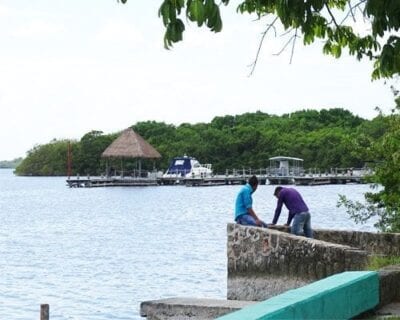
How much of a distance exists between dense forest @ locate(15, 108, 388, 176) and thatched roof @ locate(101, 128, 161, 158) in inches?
707

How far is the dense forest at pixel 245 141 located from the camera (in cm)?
14862

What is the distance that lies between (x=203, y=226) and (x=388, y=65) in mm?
57201

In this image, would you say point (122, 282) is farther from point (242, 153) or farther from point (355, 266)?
point (242, 153)

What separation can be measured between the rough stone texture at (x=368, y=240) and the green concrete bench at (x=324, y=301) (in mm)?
6577

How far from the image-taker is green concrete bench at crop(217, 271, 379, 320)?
22.7 ft

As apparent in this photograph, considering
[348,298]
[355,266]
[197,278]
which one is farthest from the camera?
[197,278]

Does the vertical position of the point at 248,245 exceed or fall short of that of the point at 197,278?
it exceeds it

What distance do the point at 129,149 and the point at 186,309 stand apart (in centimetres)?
11423

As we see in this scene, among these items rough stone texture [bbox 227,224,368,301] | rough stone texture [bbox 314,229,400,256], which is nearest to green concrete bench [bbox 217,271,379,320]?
rough stone texture [bbox 227,224,368,301]

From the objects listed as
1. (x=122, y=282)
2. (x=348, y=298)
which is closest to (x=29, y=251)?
(x=122, y=282)

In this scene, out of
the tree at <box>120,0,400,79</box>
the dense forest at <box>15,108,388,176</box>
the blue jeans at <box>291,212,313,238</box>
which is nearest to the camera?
the tree at <box>120,0,400,79</box>

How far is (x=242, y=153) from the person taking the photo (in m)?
154

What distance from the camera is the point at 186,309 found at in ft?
43.1

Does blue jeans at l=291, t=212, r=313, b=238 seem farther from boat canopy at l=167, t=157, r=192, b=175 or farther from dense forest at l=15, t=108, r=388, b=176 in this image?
boat canopy at l=167, t=157, r=192, b=175
